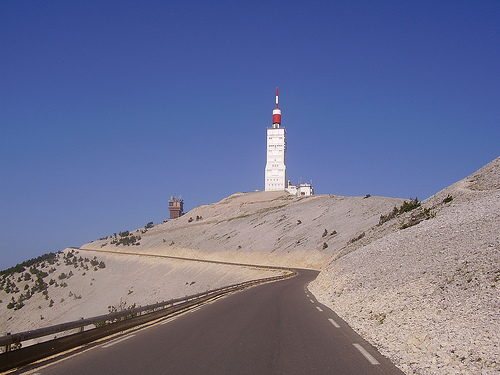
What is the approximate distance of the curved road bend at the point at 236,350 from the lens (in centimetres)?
897

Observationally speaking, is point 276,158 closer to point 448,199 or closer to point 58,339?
point 448,199

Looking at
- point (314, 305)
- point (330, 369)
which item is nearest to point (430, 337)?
point (330, 369)

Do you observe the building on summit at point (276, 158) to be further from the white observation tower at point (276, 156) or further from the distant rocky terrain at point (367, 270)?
the distant rocky terrain at point (367, 270)

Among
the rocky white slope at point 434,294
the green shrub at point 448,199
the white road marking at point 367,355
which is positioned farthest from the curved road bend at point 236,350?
the green shrub at point 448,199

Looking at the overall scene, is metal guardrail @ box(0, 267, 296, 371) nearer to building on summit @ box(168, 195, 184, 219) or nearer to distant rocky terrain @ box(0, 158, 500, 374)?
distant rocky terrain @ box(0, 158, 500, 374)

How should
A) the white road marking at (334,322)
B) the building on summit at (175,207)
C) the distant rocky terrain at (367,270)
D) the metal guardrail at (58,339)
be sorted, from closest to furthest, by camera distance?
1. the metal guardrail at (58,339)
2. the distant rocky terrain at (367,270)
3. the white road marking at (334,322)
4. the building on summit at (175,207)

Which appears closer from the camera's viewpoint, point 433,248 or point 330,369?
point 330,369

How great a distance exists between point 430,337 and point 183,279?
50928 mm

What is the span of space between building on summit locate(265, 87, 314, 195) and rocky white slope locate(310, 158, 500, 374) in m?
131

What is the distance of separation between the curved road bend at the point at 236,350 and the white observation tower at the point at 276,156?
14560 cm

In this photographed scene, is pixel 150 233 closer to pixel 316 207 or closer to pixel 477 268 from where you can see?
pixel 316 207

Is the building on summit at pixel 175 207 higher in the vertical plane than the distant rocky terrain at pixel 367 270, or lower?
higher

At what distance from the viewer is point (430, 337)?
1071cm

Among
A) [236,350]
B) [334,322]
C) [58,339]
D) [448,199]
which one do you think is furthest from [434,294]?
[448,199]
